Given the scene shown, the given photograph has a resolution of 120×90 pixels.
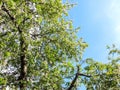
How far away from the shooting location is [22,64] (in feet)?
98.1

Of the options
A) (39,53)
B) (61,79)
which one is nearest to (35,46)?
(39,53)

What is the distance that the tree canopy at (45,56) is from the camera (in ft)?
93.0

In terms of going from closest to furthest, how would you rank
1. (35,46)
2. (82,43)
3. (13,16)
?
(13,16) → (35,46) → (82,43)

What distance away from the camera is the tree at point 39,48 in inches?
1106

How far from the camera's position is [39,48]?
101 feet

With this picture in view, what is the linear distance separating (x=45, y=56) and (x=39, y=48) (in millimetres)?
842

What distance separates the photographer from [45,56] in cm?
3097

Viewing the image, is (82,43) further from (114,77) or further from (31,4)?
(31,4)

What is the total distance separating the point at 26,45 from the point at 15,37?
3.46ft

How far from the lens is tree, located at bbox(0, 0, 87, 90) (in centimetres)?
2809

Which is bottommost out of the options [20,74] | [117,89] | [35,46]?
[117,89]

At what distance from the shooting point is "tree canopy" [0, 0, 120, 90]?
28359 mm

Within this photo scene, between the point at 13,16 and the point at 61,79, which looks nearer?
the point at 13,16

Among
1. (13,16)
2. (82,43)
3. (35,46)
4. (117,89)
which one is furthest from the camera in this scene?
(82,43)
